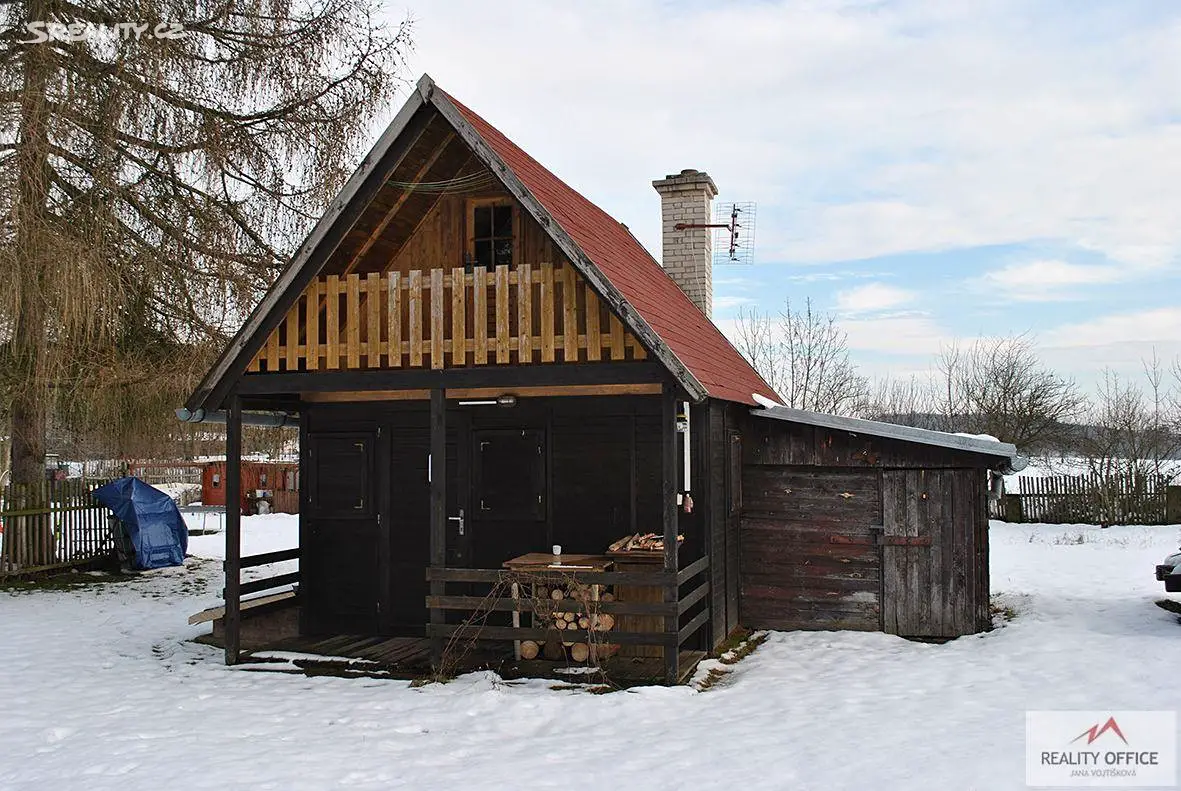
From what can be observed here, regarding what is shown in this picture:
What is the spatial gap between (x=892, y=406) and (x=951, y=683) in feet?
110

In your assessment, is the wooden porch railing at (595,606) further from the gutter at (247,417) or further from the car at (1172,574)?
the car at (1172,574)

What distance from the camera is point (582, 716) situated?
786 cm

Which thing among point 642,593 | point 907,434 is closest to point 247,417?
point 642,593

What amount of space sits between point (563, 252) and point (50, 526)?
40.0 feet

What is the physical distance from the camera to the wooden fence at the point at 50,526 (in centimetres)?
1586

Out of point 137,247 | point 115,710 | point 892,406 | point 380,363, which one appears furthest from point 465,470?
point 892,406

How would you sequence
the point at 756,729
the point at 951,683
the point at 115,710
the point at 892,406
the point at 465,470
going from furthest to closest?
the point at 892,406 < the point at 465,470 < the point at 951,683 < the point at 115,710 < the point at 756,729

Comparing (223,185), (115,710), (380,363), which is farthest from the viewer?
(223,185)

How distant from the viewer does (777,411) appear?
1150 cm

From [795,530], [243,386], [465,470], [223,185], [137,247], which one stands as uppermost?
[223,185]

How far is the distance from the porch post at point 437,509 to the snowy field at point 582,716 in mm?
485

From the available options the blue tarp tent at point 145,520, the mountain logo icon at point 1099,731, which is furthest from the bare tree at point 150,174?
the mountain logo icon at point 1099,731

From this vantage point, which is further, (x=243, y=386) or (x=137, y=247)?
(x=137, y=247)

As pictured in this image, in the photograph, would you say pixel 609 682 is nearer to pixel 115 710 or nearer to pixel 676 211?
pixel 115 710
